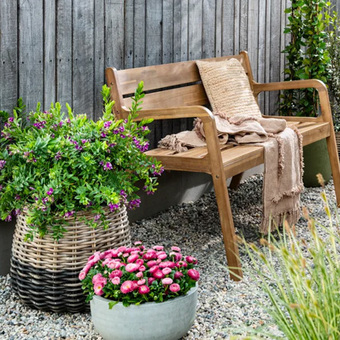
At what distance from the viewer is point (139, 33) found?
3584 mm

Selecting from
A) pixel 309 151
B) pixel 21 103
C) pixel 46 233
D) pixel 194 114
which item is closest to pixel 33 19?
pixel 21 103

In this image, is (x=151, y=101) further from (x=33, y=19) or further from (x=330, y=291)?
(x=330, y=291)

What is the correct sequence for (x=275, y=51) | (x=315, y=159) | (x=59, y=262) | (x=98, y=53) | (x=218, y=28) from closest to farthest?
(x=59, y=262)
(x=98, y=53)
(x=218, y=28)
(x=315, y=159)
(x=275, y=51)

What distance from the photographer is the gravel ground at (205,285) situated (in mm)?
2328

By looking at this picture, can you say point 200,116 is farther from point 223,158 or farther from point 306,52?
point 306,52

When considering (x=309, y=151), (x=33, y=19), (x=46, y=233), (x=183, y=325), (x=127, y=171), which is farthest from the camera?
(x=309, y=151)

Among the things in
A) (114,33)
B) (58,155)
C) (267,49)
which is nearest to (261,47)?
(267,49)

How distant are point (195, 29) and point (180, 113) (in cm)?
126

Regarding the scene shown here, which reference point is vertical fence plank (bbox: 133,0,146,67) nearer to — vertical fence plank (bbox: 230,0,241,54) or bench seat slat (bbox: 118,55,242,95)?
bench seat slat (bbox: 118,55,242,95)

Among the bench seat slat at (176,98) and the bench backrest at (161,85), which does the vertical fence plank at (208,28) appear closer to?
the bench backrest at (161,85)

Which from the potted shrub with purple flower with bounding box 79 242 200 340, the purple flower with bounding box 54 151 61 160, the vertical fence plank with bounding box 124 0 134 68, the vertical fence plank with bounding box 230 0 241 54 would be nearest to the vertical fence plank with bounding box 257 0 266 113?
the vertical fence plank with bounding box 230 0 241 54

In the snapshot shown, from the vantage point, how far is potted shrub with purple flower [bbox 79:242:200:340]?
209 centimetres

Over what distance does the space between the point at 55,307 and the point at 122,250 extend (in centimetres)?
40

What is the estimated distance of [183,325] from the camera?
7.16 feet
